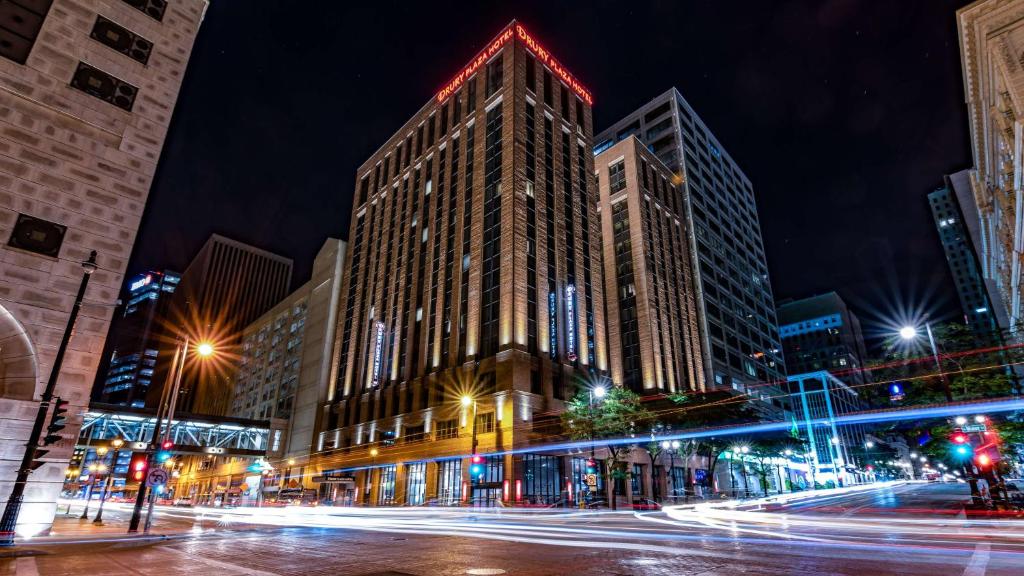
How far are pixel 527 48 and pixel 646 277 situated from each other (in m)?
37.9

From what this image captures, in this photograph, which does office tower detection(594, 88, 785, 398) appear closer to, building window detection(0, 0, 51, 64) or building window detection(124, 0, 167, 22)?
building window detection(124, 0, 167, 22)

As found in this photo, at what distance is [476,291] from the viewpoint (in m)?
60.3

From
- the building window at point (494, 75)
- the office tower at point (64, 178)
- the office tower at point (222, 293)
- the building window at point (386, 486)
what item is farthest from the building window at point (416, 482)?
the office tower at point (222, 293)

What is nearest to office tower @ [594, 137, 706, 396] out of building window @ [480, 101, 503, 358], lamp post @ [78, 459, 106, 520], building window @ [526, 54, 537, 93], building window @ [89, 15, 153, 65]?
building window @ [480, 101, 503, 358]

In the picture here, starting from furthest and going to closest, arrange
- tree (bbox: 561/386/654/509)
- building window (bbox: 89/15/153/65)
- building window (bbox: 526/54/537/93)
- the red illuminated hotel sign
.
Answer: the red illuminated hotel sign
building window (bbox: 526/54/537/93)
tree (bbox: 561/386/654/509)
building window (bbox: 89/15/153/65)

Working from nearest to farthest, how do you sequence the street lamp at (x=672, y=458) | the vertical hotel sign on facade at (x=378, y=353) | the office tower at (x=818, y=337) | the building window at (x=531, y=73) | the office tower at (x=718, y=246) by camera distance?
the street lamp at (x=672, y=458), the vertical hotel sign on facade at (x=378, y=353), the building window at (x=531, y=73), the office tower at (x=718, y=246), the office tower at (x=818, y=337)

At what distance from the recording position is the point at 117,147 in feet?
82.9

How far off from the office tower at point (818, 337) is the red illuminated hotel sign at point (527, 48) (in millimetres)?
141276

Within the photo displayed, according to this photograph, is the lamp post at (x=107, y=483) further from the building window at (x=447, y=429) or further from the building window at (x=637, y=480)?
the building window at (x=637, y=480)

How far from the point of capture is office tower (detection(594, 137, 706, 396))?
74750 millimetres

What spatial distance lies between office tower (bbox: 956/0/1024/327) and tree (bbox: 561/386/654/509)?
29160mm

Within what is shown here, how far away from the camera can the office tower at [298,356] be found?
272 feet

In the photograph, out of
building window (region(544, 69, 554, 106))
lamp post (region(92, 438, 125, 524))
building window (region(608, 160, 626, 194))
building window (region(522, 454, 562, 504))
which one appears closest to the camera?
lamp post (region(92, 438, 125, 524))

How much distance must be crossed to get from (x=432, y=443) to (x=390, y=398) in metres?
11.8
